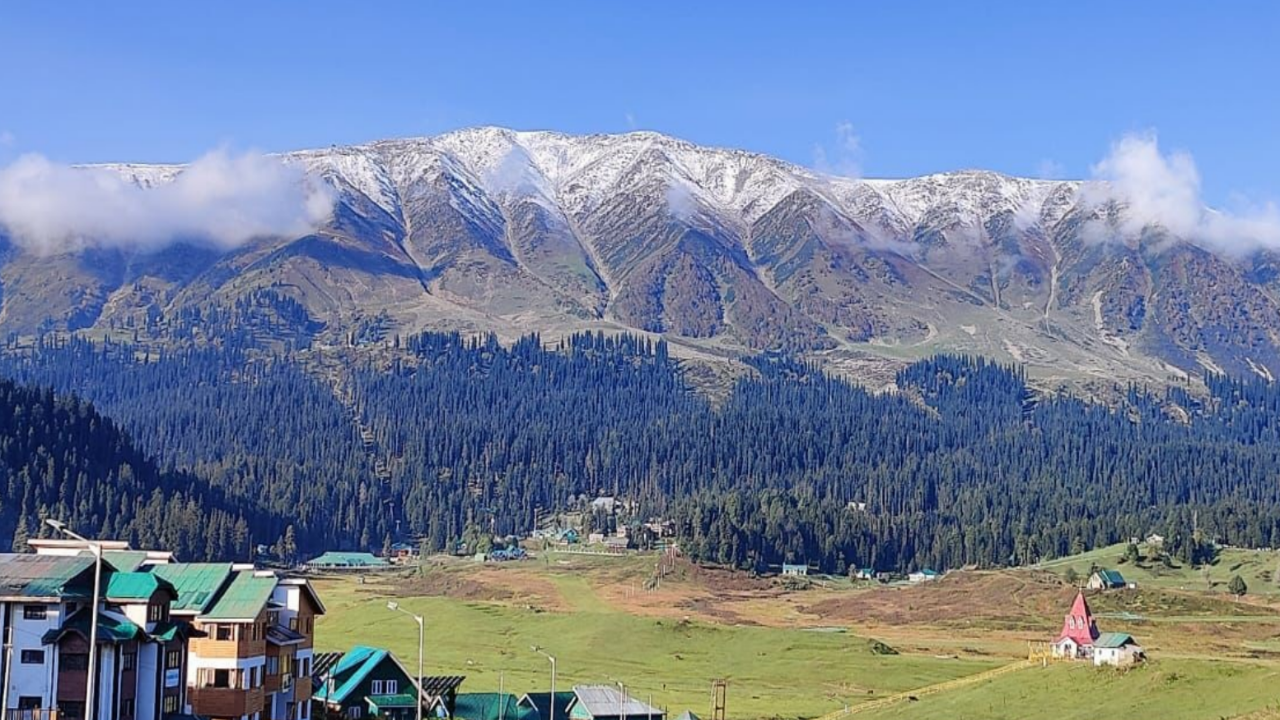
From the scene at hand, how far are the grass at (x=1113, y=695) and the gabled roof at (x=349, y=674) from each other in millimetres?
33040

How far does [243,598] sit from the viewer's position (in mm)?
78000

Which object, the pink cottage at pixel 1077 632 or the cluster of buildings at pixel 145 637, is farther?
the pink cottage at pixel 1077 632

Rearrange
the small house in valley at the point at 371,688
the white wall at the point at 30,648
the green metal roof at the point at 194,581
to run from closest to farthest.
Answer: the white wall at the point at 30,648 < the green metal roof at the point at 194,581 < the small house in valley at the point at 371,688

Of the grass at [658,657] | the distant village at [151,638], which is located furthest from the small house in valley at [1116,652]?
the distant village at [151,638]

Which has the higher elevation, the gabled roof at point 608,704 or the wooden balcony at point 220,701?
the wooden balcony at point 220,701

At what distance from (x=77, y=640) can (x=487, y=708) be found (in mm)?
42333

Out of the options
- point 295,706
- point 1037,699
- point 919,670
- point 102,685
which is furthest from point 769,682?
point 102,685

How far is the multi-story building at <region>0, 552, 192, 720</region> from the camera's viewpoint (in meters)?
68.2

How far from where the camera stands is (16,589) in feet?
224

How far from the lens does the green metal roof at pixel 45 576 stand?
68250mm

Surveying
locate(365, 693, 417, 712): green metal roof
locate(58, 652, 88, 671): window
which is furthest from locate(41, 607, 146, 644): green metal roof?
locate(365, 693, 417, 712): green metal roof

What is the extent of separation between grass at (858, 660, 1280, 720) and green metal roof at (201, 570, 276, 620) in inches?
1715

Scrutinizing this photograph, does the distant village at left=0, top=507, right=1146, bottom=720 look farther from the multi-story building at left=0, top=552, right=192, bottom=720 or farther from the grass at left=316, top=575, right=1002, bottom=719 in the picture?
the grass at left=316, top=575, right=1002, bottom=719

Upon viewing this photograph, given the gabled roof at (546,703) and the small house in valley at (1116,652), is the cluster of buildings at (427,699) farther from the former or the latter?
the small house in valley at (1116,652)
